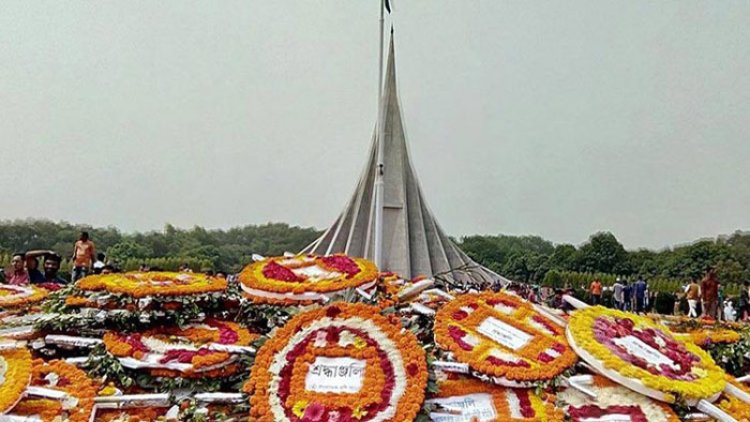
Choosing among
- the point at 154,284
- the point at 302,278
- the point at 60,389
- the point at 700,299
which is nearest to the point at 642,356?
the point at 302,278

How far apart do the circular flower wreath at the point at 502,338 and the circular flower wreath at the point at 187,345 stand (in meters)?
Answer: 1.12

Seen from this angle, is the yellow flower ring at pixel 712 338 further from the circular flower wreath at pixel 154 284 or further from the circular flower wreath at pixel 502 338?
the circular flower wreath at pixel 154 284

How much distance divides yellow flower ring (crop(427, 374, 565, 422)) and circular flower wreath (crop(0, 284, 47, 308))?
8.90 feet

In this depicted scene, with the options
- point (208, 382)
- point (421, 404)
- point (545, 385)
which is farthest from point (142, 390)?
point (545, 385)

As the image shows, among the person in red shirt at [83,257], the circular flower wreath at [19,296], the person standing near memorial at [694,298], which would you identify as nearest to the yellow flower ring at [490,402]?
the circular flower wreath at [19,296]

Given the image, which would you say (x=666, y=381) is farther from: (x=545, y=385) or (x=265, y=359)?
(x=265, y=359)

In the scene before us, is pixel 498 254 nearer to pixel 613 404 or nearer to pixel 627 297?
pixel 627 297

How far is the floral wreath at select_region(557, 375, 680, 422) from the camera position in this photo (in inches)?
102

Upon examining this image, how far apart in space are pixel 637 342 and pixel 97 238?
39.3m

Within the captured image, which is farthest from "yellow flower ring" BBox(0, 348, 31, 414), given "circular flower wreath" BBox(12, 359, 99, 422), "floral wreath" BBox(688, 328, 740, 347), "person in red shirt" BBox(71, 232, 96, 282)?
"person in red shirt" BBox(71, 232, 96, 282)

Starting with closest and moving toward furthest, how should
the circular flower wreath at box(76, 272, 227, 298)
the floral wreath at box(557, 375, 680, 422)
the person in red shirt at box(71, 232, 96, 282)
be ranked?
the floral wreath at box(557, 375, 680, 422) → the circular flower wreath at box(76, 272, 227, 298) → the person in red shirt at box(71, 232, 96, 282)

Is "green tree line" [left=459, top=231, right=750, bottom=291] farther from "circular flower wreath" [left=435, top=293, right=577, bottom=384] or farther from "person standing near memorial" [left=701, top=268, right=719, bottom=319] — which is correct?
"circular flower wreath" [left=435, top=293, right=577, bottom=384]

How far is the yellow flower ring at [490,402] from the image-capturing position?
252cm

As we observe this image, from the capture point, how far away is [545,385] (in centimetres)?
268
